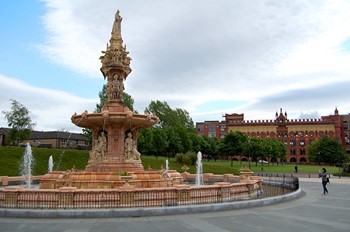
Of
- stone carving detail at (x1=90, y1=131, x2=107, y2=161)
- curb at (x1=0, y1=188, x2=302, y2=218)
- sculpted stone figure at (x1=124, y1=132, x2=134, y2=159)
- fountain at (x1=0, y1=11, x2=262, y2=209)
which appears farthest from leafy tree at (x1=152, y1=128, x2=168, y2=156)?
curb at (x1=0, y1=188, x2=302, y2=218)

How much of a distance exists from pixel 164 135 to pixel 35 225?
67584 mm

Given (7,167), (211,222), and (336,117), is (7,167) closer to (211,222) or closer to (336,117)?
(211,222)

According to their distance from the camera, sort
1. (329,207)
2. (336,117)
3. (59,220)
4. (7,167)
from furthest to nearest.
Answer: (336,117), (7,167), (329,207), (59,220)

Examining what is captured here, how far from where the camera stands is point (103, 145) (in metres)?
23.7

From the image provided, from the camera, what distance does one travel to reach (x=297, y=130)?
136m

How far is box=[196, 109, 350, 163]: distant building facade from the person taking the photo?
13412 centimetres

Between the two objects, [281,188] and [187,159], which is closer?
[281,188]

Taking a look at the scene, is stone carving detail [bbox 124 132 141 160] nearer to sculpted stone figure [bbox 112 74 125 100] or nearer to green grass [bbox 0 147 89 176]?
sculpted stone figure [bbox 112 74 125 100]

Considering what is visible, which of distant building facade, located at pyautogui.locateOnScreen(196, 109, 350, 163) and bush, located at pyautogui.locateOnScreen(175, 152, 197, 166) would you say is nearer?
bush, located at pyautogui.locateOnScreen(175, 152, 197, 166)

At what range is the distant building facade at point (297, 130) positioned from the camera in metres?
134

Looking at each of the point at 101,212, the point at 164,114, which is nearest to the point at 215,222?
the point at 101,212

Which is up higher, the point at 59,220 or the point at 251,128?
the point at 251,128

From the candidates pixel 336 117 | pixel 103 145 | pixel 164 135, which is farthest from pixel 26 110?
pixel 336 117

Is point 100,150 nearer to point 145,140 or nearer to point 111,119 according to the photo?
point 111,119
